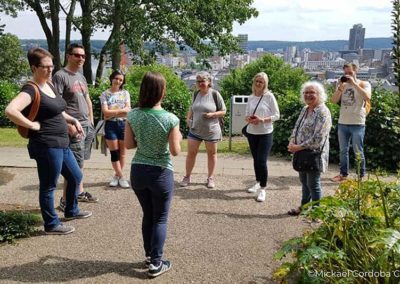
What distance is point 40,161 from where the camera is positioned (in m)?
4.03

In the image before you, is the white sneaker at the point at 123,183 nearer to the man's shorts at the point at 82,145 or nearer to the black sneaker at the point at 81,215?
the man's shorts at the point at 82,145

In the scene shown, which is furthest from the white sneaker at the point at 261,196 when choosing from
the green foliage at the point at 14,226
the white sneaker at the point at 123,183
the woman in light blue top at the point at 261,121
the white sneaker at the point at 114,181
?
the green foliage at the point at 14,226

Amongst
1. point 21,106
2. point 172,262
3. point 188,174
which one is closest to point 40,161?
point 21,106

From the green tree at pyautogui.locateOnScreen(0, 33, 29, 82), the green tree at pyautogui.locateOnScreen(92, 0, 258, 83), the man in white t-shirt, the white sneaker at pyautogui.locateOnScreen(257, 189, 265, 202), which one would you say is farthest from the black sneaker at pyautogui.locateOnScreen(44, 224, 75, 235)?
the green tree at pyautogui.locateOnScreen(0, 33, 29, 82)

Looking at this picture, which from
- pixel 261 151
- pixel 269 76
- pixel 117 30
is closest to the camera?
pixel 261 151

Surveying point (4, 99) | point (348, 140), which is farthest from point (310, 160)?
point (4, 99)

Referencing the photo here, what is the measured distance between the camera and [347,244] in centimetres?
315

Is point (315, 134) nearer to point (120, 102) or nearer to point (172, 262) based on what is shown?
point (172, 262)

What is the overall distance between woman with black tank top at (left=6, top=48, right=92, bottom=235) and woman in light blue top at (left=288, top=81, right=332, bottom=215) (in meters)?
2.44

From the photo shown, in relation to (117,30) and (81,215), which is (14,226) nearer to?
(81,215)

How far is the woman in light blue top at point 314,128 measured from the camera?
15.0ft

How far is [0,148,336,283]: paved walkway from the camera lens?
358 centimetres

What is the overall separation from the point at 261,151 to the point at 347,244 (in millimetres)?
2463

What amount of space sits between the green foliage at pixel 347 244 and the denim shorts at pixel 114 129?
10.3 ft
